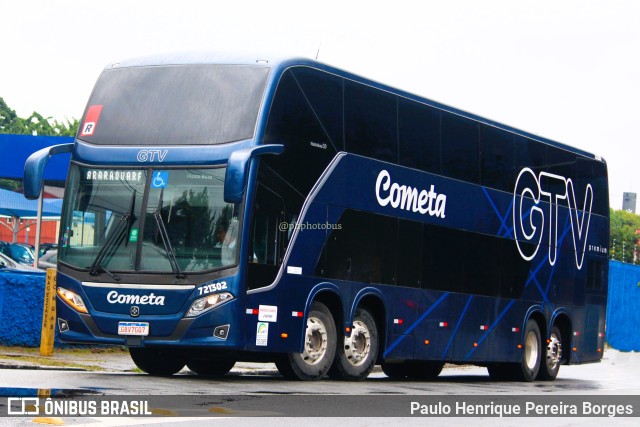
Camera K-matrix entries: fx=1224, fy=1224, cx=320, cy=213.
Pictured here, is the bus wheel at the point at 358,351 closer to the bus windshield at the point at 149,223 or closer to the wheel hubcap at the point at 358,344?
the wheel hubcap at the point at 358,344

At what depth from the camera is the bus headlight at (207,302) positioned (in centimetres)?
1491

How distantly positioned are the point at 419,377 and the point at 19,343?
7.32m

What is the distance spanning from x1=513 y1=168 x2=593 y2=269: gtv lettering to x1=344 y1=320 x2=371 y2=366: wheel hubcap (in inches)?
211

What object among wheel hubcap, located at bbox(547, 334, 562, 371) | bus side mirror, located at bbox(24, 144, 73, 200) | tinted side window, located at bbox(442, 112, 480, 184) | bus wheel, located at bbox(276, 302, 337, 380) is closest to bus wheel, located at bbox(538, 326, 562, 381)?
wheel hubcap, located at bbox(547, 334, 562, 371)

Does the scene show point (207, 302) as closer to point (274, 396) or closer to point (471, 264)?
point (274, 396)

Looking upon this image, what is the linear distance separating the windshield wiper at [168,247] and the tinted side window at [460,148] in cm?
599

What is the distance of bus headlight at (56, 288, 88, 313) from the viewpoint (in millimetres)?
15508

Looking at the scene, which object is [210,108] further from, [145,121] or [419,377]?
[419,377]

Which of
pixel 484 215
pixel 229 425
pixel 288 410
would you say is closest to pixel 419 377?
pixel 484 215

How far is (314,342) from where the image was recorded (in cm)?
1666

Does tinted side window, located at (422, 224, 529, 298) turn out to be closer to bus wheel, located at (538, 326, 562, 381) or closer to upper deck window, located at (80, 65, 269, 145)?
bus wheel, located at (538, 326, 562, 381)

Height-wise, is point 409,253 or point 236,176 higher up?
point 236,176

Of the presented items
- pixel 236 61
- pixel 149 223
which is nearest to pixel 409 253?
pixel 236 61

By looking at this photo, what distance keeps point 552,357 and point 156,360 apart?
9.34 m
